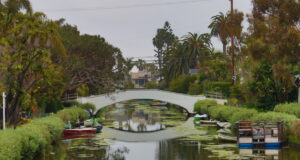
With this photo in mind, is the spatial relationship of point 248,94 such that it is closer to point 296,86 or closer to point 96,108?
point 296,86

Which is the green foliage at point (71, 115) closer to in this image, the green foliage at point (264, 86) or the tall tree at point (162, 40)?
the green foliage at point (264, 86)

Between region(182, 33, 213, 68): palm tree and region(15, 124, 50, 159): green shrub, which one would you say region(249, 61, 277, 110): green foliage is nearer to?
region(15, 124, 50, 159): green shrub

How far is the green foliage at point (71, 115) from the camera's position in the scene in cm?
4322

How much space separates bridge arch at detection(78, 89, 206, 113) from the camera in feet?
211

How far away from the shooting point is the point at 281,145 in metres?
29.7

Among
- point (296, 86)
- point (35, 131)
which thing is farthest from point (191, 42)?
point (35, 131)

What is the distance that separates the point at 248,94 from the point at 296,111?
45.6 feet

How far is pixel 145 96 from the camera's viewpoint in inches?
2628

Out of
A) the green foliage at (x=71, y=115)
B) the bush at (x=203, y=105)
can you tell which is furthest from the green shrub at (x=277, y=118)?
the bush at (x=203, y=105)

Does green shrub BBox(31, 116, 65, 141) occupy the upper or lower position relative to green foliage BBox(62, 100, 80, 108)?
lower

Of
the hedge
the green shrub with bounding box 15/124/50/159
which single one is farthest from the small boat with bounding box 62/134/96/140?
the green shrub with bounding box 15/124/50/159

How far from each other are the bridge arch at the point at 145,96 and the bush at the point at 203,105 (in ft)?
4.85

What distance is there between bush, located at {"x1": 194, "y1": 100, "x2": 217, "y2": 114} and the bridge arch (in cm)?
148

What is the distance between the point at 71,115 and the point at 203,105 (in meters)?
18.7
